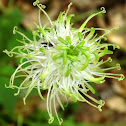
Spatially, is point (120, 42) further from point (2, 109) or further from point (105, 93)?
point (2, 109)

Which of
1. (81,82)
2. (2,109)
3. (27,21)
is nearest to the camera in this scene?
(81,82)

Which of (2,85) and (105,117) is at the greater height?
(2,85)

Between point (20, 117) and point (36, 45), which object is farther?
point (20, 117)

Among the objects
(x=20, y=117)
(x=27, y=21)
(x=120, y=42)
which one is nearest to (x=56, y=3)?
(x=27, y=21)

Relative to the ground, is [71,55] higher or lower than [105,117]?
higher

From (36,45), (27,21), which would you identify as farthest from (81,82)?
(27,21)

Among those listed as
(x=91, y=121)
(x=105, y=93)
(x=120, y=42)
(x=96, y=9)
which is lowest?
(x=91, y=121)

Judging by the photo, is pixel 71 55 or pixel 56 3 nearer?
pixel 71 55

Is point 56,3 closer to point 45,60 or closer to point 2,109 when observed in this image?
point 2,109

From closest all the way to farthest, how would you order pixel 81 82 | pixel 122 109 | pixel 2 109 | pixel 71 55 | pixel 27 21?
pixel 71 55 → pixel 81 82 → pixel 2 109 → pixel 27 21 → pixel 122 109
